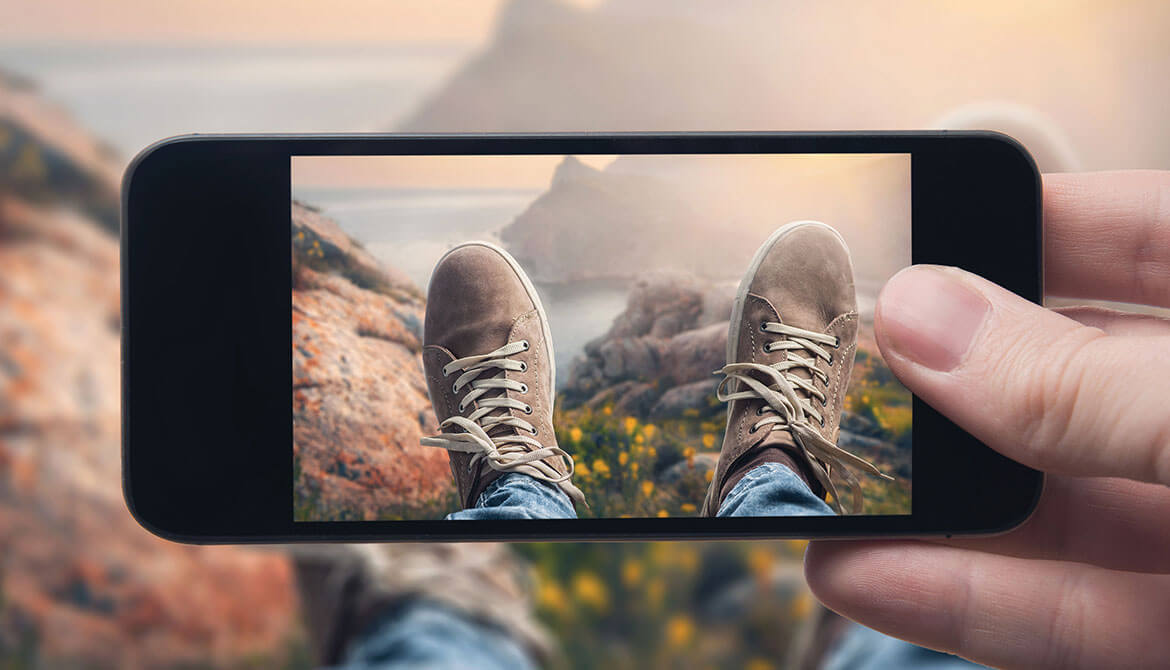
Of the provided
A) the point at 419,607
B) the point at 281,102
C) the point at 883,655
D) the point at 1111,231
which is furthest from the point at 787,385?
the point at 281,102

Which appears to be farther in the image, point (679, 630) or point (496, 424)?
point (679, 630)

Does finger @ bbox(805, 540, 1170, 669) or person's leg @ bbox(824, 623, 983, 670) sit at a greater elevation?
finger @ bbox(805, 540, 1170, 669)

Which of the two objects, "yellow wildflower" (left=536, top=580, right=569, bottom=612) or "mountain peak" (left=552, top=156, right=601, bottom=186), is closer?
"mountain peak" (left=552, top=156, right=601, bottom=186)

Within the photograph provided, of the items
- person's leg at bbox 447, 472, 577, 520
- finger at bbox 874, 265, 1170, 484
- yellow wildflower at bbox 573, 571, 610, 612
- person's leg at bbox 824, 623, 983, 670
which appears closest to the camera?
finger at bbox 874, 265, 1170, 484

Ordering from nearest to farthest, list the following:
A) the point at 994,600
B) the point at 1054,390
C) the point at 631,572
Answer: the point at 1054,390 < the point at 994,600 < the point at 631,572

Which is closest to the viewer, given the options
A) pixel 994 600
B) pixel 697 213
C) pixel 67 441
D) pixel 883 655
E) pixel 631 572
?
pixel 994 600

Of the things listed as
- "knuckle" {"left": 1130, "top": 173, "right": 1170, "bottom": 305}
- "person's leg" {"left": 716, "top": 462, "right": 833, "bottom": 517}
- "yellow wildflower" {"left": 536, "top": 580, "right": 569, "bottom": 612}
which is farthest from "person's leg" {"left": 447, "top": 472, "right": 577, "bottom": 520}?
"yellow wildflower" {"left": 536, "top": 580, "right": 569, "bottom": 612}

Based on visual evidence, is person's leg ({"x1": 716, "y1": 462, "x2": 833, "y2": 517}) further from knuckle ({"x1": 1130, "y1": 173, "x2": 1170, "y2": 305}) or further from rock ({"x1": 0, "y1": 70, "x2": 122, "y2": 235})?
rock ({"x1": 0, "y1": 70, "x2": 122, "y2": 235})

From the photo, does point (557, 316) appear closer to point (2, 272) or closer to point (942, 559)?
point (942, 559)

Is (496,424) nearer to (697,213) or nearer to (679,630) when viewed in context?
(697,213)
